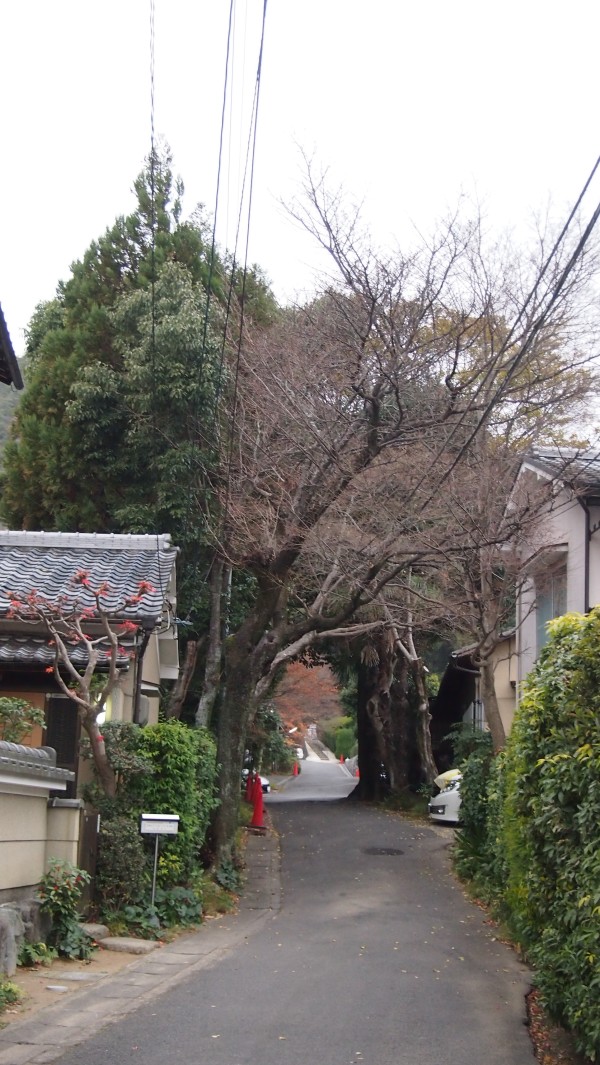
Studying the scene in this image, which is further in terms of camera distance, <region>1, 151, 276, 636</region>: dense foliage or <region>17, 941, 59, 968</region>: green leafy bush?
<region>1, 151, 276, 636</region>: dense foliage

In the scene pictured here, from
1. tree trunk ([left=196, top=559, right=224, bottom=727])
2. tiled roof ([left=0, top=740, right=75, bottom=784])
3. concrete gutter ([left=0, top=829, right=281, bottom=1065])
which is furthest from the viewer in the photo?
tree trunk ([left=196, top=559, right=224, bottom=727])

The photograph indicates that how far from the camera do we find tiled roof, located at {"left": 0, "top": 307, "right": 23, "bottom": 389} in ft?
31.6

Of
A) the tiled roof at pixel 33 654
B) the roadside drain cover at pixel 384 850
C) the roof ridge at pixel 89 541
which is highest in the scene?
the roof ridge at pixel 89 541

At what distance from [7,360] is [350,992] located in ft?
22.5

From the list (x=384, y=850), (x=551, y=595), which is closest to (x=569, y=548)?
(x=551, y=595)

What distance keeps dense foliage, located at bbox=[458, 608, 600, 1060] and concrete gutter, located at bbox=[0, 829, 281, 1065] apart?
332 centimetres

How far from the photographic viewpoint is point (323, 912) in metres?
13.7

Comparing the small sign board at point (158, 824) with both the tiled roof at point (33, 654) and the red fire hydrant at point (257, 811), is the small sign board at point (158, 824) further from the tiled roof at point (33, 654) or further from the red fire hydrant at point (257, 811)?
the red fire hydrant at point (257, 811)

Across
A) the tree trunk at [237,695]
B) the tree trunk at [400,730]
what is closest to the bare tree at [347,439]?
the tree trunk at [237,695]

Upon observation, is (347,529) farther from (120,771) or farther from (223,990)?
(223,990)

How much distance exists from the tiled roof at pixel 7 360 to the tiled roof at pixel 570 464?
29.3ft

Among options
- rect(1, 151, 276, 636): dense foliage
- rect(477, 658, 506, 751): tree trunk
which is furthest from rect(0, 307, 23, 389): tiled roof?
rect(477, 658, 506, 751): tree trunk

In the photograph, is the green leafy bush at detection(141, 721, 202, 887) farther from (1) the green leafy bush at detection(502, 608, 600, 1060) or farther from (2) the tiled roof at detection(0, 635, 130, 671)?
(1) the green leafy bush at detection(502, 608, 600, 1060)

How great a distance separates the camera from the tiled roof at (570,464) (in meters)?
16.1
